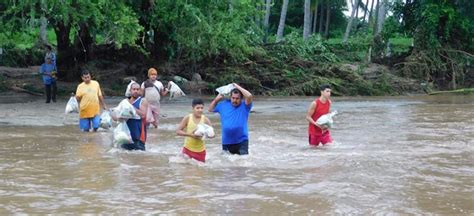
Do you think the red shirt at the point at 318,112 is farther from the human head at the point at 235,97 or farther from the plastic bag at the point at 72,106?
the plastic bag at the point at 72,106

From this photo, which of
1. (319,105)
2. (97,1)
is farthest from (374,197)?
(97,1)

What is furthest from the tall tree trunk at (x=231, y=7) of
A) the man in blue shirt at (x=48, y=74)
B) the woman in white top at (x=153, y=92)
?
the woman in white top at (x=153, y=92)

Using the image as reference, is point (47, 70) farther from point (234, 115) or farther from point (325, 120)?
point (234, 115)

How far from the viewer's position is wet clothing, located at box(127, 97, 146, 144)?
398 inches

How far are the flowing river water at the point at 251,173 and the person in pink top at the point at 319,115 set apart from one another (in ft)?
0.86

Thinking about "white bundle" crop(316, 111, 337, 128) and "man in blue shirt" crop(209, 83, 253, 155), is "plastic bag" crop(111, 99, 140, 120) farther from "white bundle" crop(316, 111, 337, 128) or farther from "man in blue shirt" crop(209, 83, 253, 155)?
"white bundle" crop(316, 111, 337, 128)

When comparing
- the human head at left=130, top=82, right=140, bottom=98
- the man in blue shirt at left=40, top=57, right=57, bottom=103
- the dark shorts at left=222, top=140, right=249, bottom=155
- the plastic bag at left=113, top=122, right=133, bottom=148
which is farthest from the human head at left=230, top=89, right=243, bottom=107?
the man in blue shirt at left=40, top=57, right=57, bottom=103

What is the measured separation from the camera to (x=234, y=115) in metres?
9.40

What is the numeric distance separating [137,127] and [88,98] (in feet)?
11.1

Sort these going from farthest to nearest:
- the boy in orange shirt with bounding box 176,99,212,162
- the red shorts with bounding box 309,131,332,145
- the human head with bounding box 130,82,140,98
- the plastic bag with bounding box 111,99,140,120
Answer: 1. the red shorts with bounding box 309,131,332,145
2. the human head with bounding box 130,82,140,98
3. the plastic bag with bounding box 111,99,140,120
4. the boy in orange shirt with bounding box 176,99,212,162

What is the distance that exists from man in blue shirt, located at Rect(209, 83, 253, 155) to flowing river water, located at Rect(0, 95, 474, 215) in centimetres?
29

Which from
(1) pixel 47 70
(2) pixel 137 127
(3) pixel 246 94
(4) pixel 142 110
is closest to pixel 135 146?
(2) pixel 137 127

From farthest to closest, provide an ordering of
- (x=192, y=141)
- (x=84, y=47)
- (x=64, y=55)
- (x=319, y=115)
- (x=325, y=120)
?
(x=84, y=47) → (x=64, y=55) → (x=319, y=115) → (x=325, y=120) → (x=192, y=141)

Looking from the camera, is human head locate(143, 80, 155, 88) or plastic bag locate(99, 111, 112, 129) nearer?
plastic bag locate(99, 111, 112, 129)
